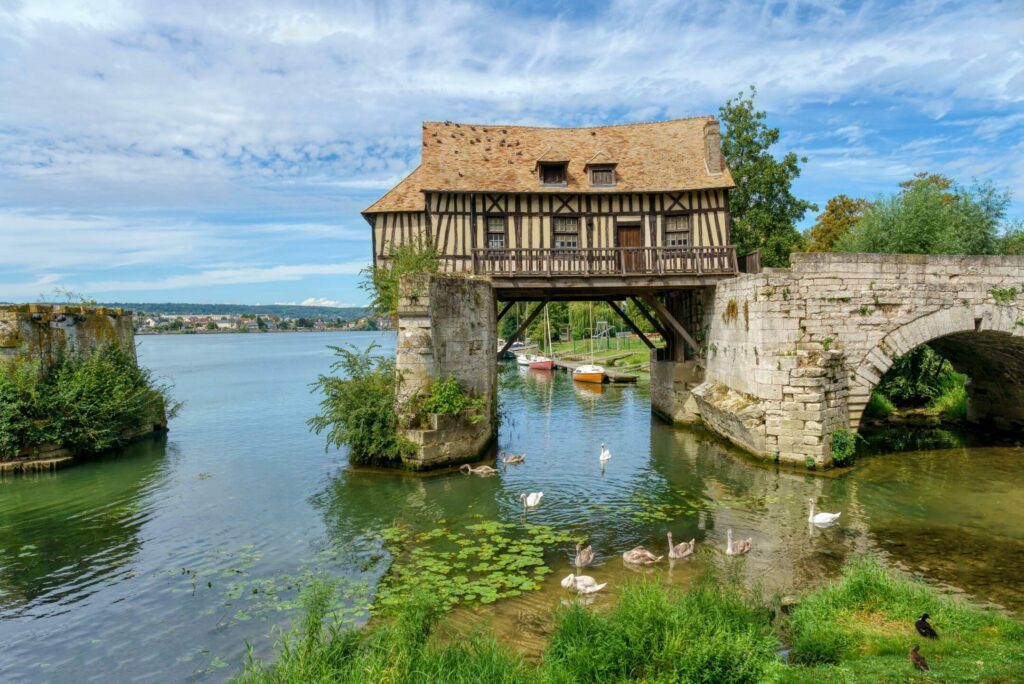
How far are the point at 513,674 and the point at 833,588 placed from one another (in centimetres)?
378

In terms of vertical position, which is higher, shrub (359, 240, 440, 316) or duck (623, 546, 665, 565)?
shrub (359, 240, 440, 316)

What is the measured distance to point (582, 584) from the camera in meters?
6.79

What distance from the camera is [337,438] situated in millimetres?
12625

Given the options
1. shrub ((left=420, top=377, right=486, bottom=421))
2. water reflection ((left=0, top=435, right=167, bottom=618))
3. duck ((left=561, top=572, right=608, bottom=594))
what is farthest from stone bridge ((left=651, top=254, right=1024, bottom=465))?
water reflection ((left=0, top=435, right=167, bottom=618))

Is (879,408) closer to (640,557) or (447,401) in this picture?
(447,401)

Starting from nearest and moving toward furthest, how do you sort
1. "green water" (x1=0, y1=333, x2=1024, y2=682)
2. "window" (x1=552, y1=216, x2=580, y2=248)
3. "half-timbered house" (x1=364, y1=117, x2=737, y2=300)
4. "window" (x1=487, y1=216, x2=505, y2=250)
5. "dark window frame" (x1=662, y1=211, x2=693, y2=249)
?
1. "green water" (x1=0, y1=333, x2=1024, y2=682)
2. "half-timbered house" (x1=364, y1=117, x2=737, y2=300)
3. "dark window frame" (x1=662, y1=211, x2=693, y2=249)
4. "window" (x1=487, y1=216, x2=505, y2=250)
5. "window" (x1=552, y1=216, x2=580, y2=248)

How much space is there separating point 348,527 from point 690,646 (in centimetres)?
624

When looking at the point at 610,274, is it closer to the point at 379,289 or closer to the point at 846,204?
the point at 379,289

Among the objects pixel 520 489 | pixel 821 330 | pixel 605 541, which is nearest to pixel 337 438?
pixel 520 489

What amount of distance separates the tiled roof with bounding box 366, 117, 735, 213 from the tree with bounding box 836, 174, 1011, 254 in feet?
22.3

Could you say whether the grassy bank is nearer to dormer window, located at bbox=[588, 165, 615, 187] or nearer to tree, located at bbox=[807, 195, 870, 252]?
dormer window, located at bbox=[588, 165, 615, 187]

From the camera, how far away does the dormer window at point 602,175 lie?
16734 millimetres

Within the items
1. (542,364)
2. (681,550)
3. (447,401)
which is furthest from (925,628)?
(542,364)

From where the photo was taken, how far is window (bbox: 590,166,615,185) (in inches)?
659
